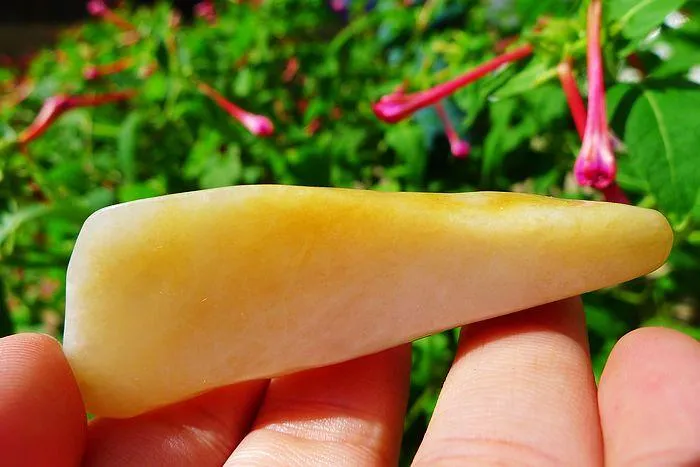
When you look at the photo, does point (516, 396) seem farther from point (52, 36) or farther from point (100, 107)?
point (52, 36)

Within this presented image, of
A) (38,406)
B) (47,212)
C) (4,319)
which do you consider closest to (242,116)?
(47,212)

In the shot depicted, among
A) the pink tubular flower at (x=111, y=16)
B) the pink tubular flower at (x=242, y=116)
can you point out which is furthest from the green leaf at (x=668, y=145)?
the pink tubular flower at (x=111, y=16)

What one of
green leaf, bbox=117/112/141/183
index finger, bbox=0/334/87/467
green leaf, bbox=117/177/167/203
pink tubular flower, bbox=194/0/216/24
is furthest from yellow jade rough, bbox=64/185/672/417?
pink tubular flower, bbox=194/0/216/24

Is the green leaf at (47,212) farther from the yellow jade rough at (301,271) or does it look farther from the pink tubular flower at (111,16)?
the pink tubular flower at (111,16)

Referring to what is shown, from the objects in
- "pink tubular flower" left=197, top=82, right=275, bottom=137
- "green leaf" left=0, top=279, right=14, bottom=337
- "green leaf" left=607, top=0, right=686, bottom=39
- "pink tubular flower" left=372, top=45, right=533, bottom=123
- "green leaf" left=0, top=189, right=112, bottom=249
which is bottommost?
"green leaf" left=0, top=279, right=14, bottom=337

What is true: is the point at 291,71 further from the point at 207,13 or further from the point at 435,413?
the point at 435,413

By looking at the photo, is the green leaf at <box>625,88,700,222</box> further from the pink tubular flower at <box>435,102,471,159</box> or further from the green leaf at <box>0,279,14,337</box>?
the green leaf at <box>0,279,14,337</box>

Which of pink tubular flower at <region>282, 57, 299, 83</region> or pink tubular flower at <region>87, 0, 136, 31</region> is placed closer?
pink tubular flower at <region>282, 57, 299, 83</region>
